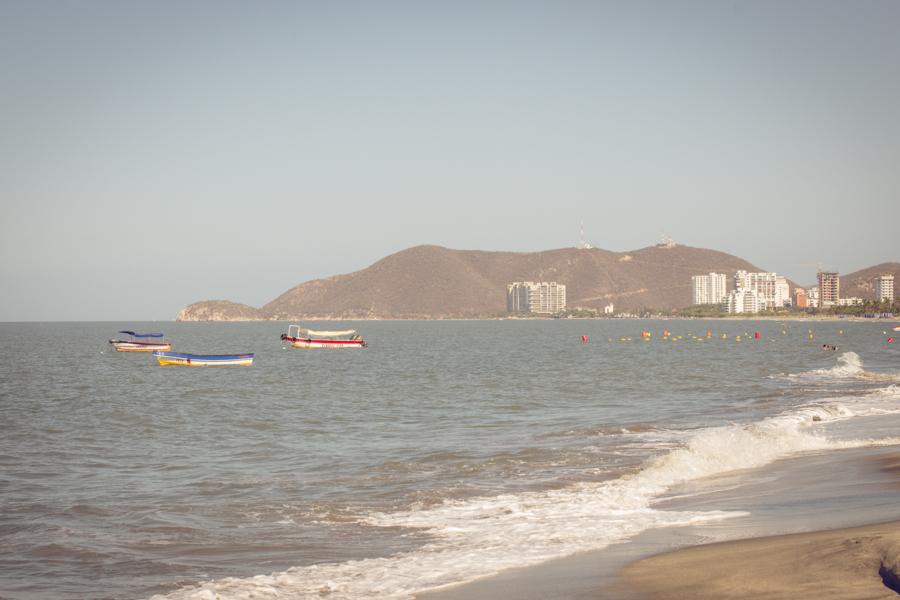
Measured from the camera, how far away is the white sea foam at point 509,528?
10445mm

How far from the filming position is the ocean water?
11.6 m

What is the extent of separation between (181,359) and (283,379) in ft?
63.6

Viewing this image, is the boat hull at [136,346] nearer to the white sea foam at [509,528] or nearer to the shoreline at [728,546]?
the white sea foam at [509,528]

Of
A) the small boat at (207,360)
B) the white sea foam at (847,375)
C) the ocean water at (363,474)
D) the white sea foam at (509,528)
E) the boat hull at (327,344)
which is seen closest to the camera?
the white sea foam at (509,528)

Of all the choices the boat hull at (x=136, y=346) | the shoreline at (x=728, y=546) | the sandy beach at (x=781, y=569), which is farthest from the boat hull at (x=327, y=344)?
the sandy beach at (x=781, y=569)

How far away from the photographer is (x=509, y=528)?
13.3m

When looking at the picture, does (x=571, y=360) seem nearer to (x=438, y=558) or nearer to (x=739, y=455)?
(x=739, y=455)

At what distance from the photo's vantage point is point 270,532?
1375 centimetres

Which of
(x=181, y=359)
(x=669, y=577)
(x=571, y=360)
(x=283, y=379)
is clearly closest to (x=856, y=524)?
(x=669, y=577)

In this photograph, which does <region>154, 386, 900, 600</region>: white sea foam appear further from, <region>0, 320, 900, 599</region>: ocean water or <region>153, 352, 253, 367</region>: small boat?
<region>153, 352, 253, 367</region>: small boat

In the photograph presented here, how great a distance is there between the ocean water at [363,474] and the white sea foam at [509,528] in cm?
5

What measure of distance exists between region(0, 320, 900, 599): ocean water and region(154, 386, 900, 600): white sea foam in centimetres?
5

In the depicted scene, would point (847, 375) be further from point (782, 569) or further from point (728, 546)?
point (782, 569)

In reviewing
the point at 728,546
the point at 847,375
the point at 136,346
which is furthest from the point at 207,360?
the point at 728,546
